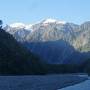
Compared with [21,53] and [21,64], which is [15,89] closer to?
[21,64]

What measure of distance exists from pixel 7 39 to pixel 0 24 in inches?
688

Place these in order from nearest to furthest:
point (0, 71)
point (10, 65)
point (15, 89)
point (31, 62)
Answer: point (15, 89)
point (0, 71)
point (10, 65)
point (31, 62)

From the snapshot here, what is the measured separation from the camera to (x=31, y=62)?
166 meters

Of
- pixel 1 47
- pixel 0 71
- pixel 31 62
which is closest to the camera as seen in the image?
pixel 0 71

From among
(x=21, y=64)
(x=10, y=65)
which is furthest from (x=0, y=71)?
(x=21, y=64)

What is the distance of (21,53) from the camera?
16800 cm

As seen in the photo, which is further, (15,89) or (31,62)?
(31,62)

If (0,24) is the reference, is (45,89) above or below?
below

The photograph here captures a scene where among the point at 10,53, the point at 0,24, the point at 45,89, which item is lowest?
the point at 45,89

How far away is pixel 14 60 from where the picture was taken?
491 ft

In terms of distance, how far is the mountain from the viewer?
140 meters

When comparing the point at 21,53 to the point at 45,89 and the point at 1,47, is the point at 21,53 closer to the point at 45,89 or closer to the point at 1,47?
the point at 1,47

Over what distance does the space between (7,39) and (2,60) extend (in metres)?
30.9

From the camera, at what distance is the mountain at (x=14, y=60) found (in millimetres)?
139625
